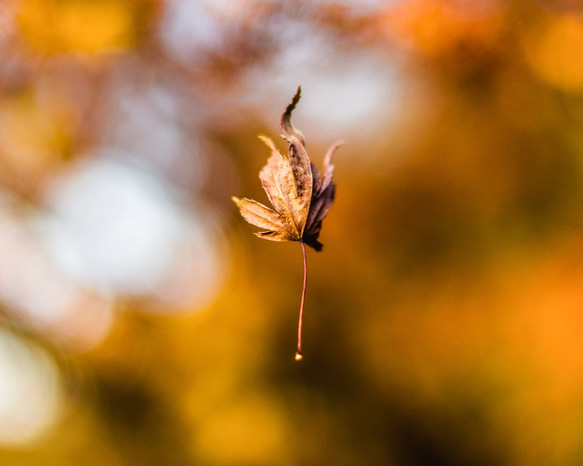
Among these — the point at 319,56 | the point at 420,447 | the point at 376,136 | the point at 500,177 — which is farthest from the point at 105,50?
the point at 420,447

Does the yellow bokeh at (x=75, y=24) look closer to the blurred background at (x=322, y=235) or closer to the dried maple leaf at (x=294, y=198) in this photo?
the blurred background at (x=322, y=235)

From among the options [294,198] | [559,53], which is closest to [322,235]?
[559,53]

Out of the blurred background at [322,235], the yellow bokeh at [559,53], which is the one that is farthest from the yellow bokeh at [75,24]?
the yellow bokeh at [559,53]

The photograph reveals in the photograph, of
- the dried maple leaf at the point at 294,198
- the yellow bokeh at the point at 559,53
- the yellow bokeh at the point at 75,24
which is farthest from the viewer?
the yellow bokeh at the point at 559,53

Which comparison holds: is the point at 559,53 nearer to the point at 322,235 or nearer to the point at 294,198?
the point at 322,235

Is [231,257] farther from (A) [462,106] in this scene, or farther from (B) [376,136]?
(A) [462,106]

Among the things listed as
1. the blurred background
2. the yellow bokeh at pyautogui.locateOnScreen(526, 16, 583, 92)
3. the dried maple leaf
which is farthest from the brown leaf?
the yellow bokeh at pyautogui.locateOnScreen(526, 16, 583, 92)
